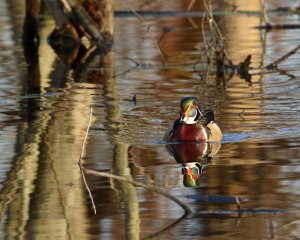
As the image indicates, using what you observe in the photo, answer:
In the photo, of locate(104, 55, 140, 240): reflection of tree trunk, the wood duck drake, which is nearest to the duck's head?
the wood duck drake

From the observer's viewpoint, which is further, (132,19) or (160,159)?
(132,19)

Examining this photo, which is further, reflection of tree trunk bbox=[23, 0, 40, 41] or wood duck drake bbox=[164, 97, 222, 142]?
reflection of tree trunk bbox=[23, 0, 40, 41]

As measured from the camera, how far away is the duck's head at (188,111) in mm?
10797

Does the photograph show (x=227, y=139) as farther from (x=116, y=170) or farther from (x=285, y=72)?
(x=285, y=72)

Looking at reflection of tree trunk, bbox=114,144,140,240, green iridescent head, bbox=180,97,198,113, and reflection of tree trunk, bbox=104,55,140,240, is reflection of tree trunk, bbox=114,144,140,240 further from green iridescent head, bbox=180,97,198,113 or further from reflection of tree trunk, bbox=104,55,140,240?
green iridescent head, bbox=180,97,198,113

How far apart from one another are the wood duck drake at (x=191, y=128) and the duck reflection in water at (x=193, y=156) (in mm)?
57

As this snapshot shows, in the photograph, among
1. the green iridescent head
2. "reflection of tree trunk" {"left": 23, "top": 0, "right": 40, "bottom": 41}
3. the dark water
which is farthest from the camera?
"reflection of tree trunk" {"left": 23, "top": 0, "right": 40, "bottom": 41}

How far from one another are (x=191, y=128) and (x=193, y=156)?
24.4 inches

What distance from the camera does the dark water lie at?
760 centimetres

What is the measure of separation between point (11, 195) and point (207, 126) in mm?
2900

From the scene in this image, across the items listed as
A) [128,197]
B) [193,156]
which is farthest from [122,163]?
[128,197]

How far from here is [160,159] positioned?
10109 mm

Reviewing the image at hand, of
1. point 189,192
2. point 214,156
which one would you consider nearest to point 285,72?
point 214,156

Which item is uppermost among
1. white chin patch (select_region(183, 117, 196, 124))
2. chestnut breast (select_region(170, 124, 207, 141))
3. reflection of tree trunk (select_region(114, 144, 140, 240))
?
white chin patch (select_region(183, 117, 196, 124))
